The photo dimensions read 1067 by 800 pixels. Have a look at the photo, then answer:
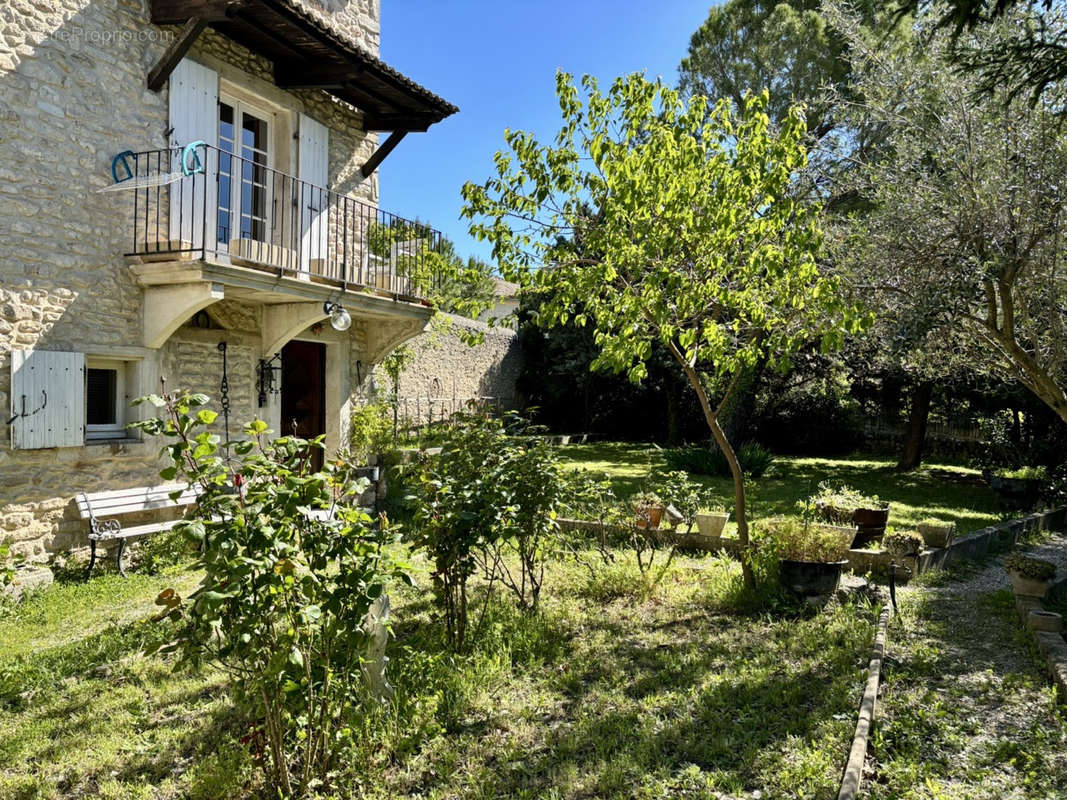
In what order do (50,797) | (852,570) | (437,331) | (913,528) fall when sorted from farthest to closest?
(437,331), (913,528), (852,570), (50,797)

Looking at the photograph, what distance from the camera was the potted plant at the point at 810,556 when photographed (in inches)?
224

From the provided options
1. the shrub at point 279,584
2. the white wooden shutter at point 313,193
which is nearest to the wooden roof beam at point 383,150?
the white wooden shutter at point 313,193

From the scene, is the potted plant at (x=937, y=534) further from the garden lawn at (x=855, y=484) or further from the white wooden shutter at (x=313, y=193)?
the white wooden shutter at (x=313, y=193)

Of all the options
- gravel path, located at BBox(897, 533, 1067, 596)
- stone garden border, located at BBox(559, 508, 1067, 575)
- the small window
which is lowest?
gravel path, located at BBox(897, 533, 1067, 596)

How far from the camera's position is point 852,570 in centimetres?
704

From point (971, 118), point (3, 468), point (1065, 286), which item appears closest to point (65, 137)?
point (3, 468)

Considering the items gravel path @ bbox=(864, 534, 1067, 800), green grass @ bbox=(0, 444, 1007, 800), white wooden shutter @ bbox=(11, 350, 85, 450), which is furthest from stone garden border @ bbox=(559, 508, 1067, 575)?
white wooden shutter @ bbox=(11, 350, 85, 450)

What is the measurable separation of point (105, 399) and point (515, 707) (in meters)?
5.60

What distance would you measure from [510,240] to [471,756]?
13.0ft

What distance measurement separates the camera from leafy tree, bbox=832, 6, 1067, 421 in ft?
19.3

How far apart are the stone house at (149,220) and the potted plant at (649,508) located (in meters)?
4.13

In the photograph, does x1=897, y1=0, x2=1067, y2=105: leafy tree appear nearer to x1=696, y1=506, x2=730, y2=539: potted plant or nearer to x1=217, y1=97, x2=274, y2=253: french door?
x1=696, y1=506, x2=730, y2=539: potted plant

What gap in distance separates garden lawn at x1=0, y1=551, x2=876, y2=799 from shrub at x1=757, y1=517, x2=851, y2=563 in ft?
1.58

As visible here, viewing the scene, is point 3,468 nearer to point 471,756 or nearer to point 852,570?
point 471,756
